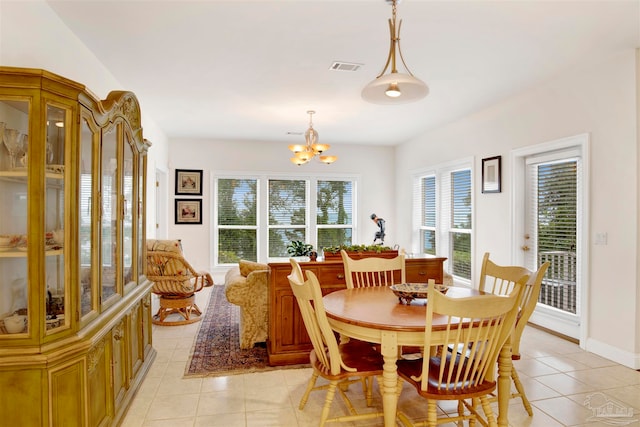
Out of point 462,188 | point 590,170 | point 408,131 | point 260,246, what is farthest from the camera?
point 260,246

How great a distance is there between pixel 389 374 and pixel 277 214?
580 cm

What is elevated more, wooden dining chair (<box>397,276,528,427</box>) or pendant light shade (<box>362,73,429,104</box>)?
pendant light shade (<box>362,73,429,104</box>)

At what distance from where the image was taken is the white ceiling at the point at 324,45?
8.62ft

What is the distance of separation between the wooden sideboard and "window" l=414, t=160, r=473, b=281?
298cm

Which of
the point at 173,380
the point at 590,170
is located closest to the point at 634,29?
the point at 590,170

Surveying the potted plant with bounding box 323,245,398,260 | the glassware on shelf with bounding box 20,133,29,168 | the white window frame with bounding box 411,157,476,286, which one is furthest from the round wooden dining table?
the white window frame with bounding box 411,157,476,286

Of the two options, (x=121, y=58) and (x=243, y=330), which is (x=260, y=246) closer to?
(x=243, y=330)

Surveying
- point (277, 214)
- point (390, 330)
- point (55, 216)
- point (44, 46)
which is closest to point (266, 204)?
point (277, 214)

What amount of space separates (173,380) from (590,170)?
4104 mm

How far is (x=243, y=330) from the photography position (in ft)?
12.1

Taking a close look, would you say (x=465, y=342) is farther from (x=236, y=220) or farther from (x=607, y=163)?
(x=236, y=220)

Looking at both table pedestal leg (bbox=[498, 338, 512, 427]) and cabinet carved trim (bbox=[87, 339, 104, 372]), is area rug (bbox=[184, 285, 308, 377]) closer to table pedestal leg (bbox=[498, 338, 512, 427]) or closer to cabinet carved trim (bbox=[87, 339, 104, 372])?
cabinet carved trim (bbox=[87, 339, 104, 372])

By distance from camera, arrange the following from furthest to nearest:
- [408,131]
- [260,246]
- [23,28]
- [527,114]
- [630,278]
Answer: [260,246]
[408,131]
[527,114]
[630,278]
[23,28]

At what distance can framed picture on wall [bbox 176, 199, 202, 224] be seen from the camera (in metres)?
7.15
